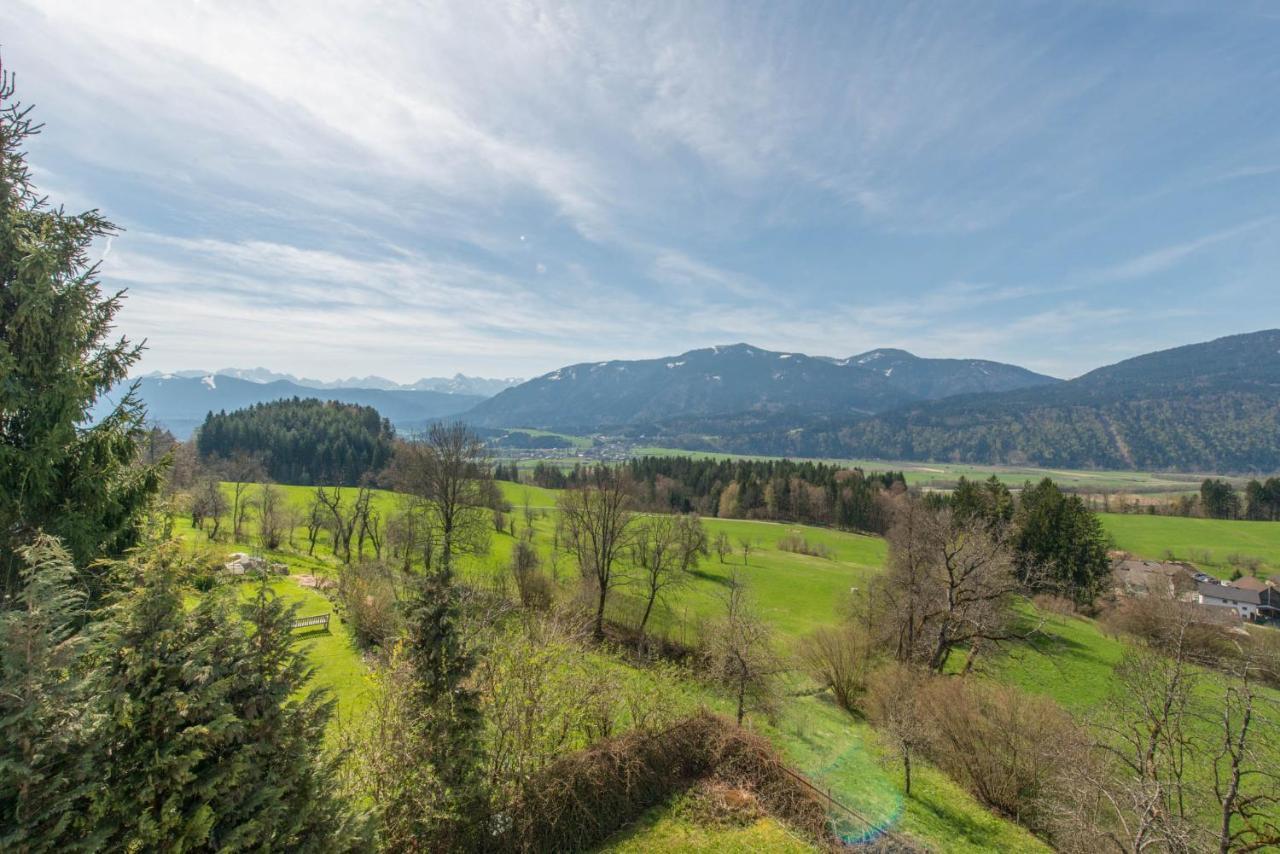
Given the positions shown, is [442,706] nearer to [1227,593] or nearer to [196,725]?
[196,725]

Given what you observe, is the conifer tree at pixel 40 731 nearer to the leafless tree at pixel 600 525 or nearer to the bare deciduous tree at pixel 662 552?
the leafless tree at pixel 600 525

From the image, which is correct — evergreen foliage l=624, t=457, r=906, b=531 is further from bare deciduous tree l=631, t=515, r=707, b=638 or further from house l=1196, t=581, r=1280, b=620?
house l=1196, t=581, r=1280, b=620

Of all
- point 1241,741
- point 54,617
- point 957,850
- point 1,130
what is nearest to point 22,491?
point 54,617

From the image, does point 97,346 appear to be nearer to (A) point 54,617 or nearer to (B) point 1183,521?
(A) point 54,617

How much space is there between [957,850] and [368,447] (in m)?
110

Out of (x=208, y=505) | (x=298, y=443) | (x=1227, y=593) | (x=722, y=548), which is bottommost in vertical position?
(x=1227, y=593)

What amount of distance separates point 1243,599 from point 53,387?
3479 inches

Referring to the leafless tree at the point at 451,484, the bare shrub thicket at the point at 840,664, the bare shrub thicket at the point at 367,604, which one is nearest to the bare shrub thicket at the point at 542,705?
the bare shrub thicket at the point at 367,604

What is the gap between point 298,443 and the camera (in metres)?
98.4

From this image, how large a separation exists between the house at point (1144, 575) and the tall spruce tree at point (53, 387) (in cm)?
5975

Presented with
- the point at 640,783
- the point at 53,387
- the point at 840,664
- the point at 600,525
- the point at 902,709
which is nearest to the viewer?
the point at 53,387

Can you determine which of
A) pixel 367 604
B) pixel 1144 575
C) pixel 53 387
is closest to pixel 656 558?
pixel 367 604

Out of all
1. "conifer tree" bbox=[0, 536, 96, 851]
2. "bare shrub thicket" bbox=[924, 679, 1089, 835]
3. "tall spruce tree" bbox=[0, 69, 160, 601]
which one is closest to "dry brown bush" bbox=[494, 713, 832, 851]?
"bare shrub thicket" bbox=[924, 679, 1089, 835]

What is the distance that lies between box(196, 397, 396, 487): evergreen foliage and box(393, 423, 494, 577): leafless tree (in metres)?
68.2
